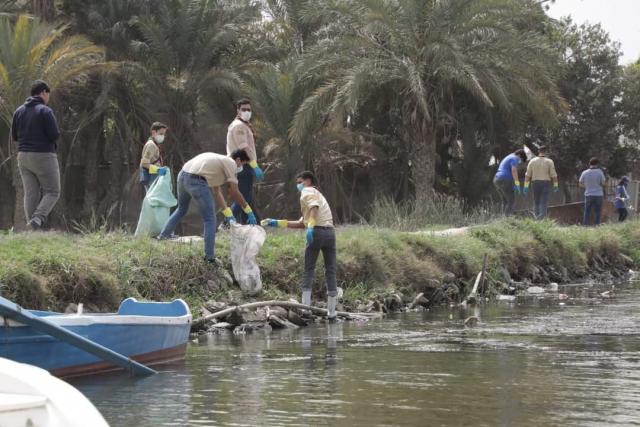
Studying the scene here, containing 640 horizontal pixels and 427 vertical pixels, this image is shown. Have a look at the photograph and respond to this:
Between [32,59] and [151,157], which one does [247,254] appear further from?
[32,59]

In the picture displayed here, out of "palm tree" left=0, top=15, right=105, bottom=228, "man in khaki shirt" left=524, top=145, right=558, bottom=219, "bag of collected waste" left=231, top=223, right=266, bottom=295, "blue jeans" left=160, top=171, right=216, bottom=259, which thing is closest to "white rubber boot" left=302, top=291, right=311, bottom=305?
"bag of collected waste" left=231, top=223, right=266, bottom=295

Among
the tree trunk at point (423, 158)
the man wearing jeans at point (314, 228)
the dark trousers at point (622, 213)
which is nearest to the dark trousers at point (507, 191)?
the tree trunk at point (423, 158)

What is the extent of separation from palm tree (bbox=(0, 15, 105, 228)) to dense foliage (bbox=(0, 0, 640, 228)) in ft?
0.15

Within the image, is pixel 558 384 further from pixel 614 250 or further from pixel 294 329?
pixel 614 250

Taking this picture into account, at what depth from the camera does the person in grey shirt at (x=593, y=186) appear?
29.7m

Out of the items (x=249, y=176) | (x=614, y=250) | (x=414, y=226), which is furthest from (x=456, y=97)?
(x=249, y=176)

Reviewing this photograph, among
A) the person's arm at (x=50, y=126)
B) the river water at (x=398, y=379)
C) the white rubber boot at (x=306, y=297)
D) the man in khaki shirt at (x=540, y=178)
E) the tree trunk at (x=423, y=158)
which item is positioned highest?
the tree trunk at (x=423, y=158)

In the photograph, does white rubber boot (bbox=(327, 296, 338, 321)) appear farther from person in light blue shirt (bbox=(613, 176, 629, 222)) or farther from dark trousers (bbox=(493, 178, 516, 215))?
person in light blue shirt (bbox=(613, 176, 629, 222))

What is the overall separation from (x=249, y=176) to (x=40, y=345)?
7906mm

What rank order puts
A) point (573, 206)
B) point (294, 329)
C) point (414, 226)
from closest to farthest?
1. point (294, 329)
2. point (414, 226)
3. point (573, 206)

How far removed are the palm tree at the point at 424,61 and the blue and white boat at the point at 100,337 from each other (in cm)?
1625

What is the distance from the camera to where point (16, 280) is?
12930 millimetres

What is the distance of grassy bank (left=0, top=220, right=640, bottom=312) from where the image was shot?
13711 mm

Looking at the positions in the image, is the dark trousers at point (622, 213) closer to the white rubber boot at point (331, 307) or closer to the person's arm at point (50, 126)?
the white rubber boot at point (331, 307)
